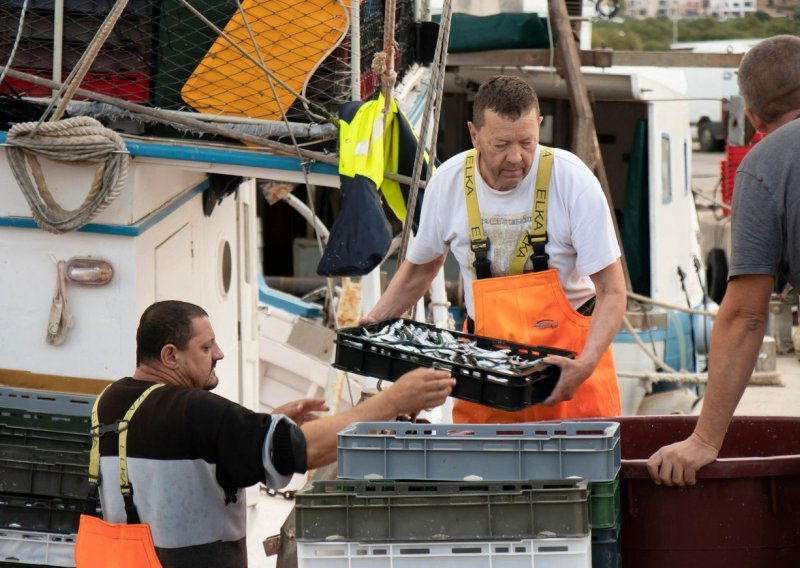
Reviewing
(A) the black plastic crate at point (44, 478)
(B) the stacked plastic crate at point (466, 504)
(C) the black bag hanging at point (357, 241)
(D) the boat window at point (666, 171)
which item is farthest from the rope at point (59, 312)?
(D) the boat window at point (666, 171)

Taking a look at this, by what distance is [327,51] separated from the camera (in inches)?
214

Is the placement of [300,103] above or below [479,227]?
above

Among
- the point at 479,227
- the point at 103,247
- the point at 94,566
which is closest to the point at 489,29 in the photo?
the point at 103,247

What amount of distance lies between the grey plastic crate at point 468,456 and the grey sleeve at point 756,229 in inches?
21.7

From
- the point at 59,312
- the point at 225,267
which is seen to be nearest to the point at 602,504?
the point at 59,312

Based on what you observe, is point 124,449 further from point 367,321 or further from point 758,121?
point 758,121

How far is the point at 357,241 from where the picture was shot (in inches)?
197

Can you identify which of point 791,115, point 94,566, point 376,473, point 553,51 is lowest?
point 94,566

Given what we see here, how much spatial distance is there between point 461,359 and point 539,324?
0.35 metres

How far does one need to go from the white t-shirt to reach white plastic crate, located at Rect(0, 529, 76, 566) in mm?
1703

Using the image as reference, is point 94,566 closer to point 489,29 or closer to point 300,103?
point 300,103

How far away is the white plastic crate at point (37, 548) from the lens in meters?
4.43

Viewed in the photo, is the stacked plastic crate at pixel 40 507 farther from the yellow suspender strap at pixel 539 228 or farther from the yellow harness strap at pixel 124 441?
the yellow suspender strap at pixel 539 228

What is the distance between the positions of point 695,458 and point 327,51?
2.90 metres
